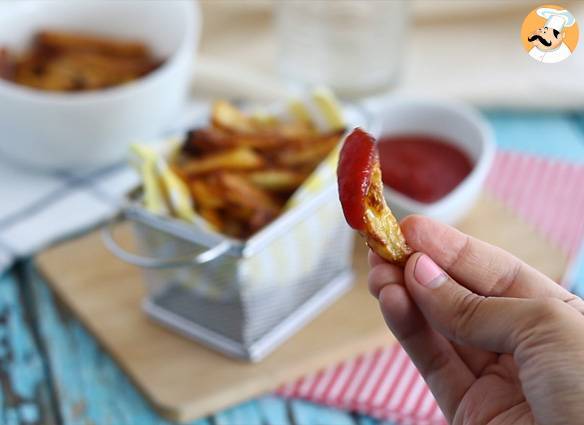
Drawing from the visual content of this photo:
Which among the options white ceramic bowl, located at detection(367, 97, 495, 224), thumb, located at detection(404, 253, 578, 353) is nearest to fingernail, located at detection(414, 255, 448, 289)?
thumb, located at detection(404, 253, 578, 353)

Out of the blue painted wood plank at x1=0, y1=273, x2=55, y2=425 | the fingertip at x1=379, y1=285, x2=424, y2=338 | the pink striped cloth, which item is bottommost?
the blue painted wood plank at x1=0, y1=273, x2=55, y2=425

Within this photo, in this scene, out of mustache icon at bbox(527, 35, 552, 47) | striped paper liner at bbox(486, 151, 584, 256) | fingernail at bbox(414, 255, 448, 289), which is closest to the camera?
mustache icon at bbox(527, 35, 552, 47)

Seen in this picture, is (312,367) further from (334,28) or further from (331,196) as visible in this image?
(334,28)

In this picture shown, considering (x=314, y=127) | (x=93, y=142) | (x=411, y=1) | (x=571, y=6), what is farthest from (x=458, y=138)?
(x=571, y=6)

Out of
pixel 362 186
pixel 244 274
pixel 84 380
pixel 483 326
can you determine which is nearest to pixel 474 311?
pixel 483 326

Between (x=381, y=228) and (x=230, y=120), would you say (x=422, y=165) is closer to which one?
(x=230, y=120)

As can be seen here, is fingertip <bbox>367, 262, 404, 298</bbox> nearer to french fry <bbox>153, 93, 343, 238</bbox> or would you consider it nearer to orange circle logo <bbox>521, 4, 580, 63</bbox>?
orange circle logo <bbox>521, 4, 580, 63</bbox>

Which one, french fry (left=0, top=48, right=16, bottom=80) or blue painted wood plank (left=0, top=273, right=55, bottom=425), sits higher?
french fry (left=0, top=48, right=16, bottom=80)
